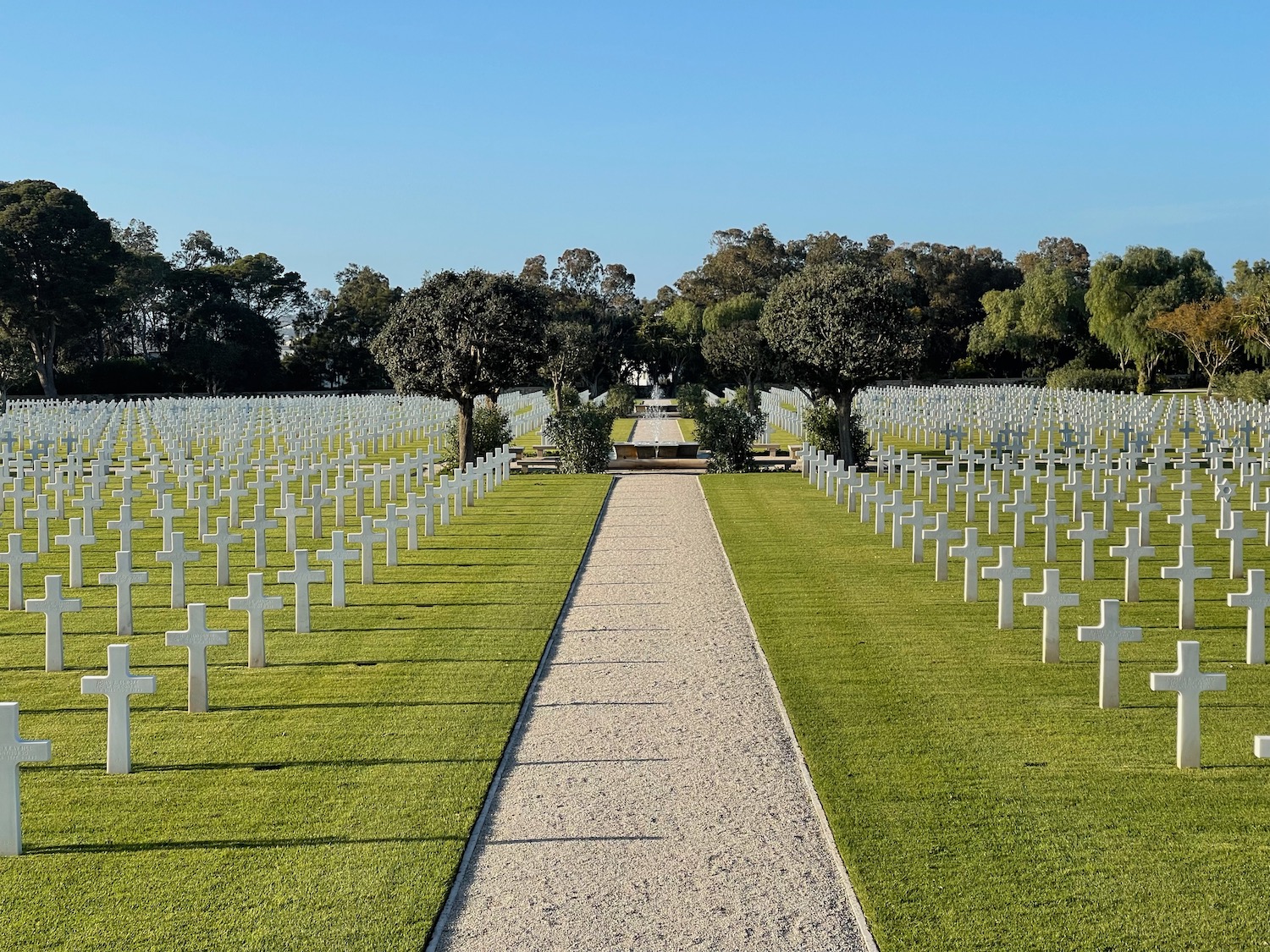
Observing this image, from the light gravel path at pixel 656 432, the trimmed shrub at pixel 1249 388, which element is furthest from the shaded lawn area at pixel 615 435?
the trimmed shrub at pixel 1249 388

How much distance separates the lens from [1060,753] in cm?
859

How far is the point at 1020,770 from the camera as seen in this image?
8.24 m

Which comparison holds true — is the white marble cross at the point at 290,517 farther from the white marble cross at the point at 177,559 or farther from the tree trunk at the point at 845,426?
the tree trunk at the point at 845,426

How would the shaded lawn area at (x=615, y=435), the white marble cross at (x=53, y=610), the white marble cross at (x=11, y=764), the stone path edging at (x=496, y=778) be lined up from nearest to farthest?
1. the stone path edging at (x=496, y=778)
2. the white marble cross at (x=11, y=764)
3. the white marble cross at (x=53, y=610)
4. the shaded lawn area at (x=615, y=435)

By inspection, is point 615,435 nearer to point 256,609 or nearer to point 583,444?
point 583,444

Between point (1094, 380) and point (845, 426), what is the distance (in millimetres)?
46613

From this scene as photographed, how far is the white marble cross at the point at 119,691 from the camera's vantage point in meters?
7.79

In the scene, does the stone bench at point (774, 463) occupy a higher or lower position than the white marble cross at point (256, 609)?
higher

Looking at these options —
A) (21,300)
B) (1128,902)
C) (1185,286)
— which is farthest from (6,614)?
(1185,286)

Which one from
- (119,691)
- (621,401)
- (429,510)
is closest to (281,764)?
(119,691)

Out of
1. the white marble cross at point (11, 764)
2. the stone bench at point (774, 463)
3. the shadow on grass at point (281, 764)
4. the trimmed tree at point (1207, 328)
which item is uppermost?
the trimmed tree at point (1207, 328)

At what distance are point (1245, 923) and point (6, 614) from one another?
1135cm

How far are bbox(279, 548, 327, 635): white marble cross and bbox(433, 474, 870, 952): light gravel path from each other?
2115 millimetres

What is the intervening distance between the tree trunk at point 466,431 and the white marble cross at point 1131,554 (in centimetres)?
1888
